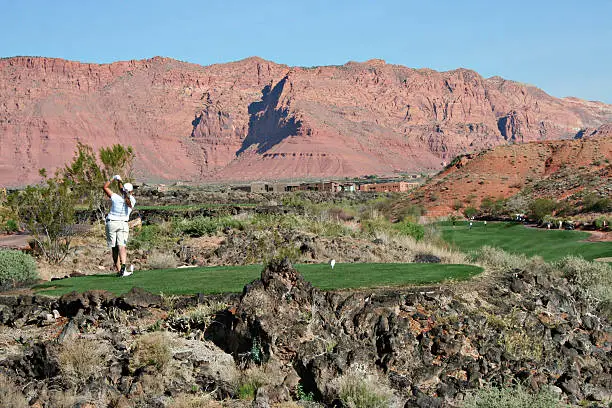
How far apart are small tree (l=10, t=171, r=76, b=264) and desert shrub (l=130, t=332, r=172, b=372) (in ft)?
35.2

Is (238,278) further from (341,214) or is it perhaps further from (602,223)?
(602,223)

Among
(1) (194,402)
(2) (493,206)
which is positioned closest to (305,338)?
(1) (194,402)

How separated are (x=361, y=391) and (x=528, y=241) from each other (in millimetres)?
24675

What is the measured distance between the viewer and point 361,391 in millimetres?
7566

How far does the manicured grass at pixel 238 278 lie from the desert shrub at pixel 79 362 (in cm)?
241

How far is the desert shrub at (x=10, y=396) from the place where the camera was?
22.8 feet

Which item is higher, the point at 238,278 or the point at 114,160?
the point at 114,160

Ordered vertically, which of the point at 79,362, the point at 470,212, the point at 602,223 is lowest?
the point at 470,212

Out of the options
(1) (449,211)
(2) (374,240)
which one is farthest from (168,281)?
(1) (449,211)

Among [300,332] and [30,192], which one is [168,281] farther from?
[30,192]

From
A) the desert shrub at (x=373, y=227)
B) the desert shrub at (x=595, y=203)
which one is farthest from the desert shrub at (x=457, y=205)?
the desert shrub at (x=373, y=227)

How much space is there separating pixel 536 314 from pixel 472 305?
122 centimetres

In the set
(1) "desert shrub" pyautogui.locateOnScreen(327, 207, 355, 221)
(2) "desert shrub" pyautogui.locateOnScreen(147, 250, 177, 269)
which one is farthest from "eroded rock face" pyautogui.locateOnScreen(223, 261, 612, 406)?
(1) "desert shrub" pyautogui.locateOnScreen(327, 207, 355, 221)

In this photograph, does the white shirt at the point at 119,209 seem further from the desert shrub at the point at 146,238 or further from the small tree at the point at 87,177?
the small tree at the point at 87,177
